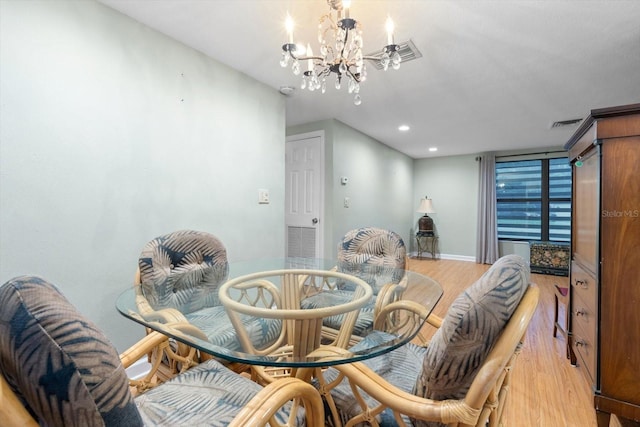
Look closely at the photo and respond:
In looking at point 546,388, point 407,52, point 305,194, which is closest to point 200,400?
point 546,388

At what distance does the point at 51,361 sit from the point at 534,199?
663 cm

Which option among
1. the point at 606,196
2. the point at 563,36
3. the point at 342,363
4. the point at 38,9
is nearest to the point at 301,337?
the point at 342,363

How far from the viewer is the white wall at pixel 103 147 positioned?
1.39 m

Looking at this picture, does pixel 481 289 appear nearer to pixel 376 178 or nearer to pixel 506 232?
pixel 376 178

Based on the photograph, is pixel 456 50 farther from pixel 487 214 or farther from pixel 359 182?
pixel 487 214

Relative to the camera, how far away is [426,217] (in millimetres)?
6176

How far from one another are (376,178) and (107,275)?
12.6 ft

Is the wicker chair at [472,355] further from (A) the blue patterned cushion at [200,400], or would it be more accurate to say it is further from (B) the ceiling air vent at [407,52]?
(B) the ceiling air vent at [407,52]

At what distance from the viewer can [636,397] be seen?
1252 mm

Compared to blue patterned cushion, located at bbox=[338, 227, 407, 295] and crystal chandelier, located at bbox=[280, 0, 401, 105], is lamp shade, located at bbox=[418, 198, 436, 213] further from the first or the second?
crystal chandelier, located at bbox=[280, 0, 401, 105]

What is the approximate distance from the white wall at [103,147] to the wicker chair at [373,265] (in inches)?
38.3

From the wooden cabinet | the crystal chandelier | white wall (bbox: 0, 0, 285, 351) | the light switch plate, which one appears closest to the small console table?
the light switch plate

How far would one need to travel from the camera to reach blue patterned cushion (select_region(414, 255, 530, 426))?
2.23 feet

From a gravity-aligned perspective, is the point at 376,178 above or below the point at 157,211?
above
